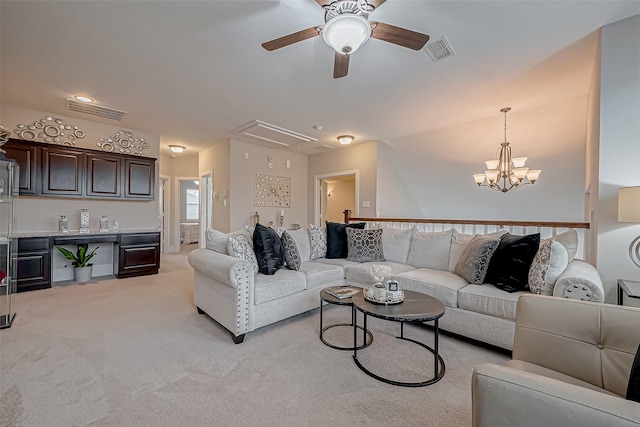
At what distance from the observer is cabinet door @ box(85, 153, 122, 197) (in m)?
4.12

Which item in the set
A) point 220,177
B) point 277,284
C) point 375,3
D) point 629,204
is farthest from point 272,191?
point 629,204

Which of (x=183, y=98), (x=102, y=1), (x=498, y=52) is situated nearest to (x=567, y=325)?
(x=498, y=52)

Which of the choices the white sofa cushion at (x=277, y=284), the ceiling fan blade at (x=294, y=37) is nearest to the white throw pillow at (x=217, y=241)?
the white sofa cushion at (x=277, y=284)

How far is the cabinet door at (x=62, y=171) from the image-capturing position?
149 inches

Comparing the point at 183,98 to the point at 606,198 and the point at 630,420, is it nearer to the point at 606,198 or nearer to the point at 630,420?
Answer: the point at 630,420

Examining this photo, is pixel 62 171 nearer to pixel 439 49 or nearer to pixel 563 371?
pixel 439 49

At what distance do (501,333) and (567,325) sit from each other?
1.03 m

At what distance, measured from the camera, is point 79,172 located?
4.03 metres

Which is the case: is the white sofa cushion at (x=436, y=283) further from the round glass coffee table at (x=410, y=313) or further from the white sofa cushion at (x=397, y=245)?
the white sofa cushion at (x=397, y=245)

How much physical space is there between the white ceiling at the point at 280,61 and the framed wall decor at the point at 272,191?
1718 millimetres

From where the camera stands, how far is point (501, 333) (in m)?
2.01

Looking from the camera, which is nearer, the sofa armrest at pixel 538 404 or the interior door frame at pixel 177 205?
the sofa armrest at pixel 538 404

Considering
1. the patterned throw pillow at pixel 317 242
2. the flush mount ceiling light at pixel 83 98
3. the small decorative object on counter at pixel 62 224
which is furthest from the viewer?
the small decorative object on counter at pixel 62 224

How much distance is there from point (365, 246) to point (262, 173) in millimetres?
3129
